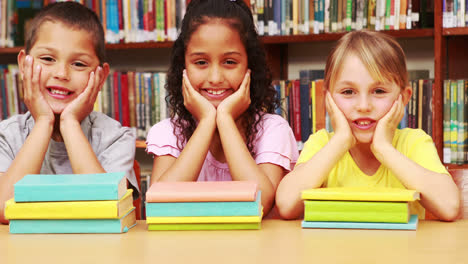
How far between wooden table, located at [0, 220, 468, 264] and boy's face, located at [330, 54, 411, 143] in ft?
1.18

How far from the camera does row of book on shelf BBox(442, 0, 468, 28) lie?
7.08 feet

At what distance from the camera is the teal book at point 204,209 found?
1.08 m

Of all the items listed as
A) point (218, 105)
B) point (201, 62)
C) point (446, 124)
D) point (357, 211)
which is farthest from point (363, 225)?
point (446, 124)

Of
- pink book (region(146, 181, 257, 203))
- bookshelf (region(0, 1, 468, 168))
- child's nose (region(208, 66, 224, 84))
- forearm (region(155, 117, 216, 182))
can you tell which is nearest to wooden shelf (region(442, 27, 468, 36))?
bookshelf (region(0, 1, 468, 168))

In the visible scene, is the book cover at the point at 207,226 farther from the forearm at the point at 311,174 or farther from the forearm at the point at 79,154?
the forearm at the point at 79,154

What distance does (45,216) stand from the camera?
1.10 meters

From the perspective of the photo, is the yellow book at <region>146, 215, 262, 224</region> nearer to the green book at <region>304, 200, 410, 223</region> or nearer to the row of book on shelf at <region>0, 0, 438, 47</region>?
the green book at <region>304, 200, 410, 223</region>

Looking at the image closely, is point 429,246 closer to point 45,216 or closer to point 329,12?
point 45,216

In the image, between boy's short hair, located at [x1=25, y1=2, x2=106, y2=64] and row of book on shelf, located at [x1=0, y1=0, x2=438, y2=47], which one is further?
row of book on shelf, located at [x1=0, y1=0, x2=438, y2=47]

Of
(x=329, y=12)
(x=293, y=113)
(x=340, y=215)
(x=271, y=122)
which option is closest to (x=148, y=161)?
(x=293, y=113)

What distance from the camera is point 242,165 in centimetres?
145

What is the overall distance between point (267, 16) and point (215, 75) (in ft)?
2.84

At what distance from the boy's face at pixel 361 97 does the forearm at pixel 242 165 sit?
0.25 meters

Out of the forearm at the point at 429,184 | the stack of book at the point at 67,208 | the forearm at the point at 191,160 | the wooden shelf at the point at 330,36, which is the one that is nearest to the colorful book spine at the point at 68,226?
the stack of book at the point at 67,208
